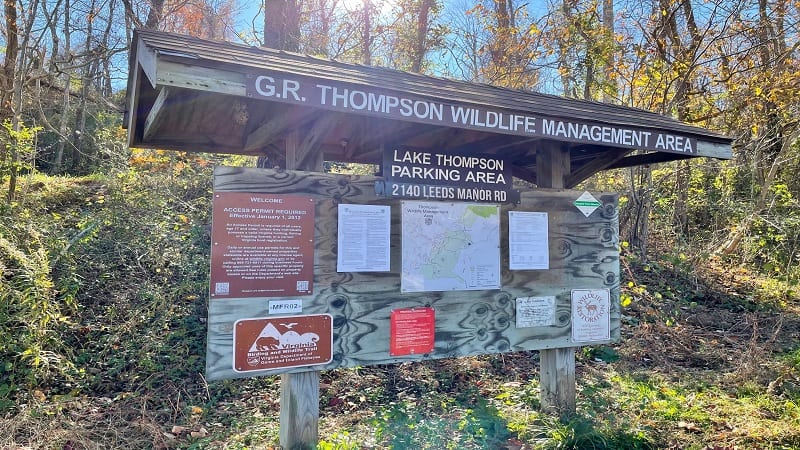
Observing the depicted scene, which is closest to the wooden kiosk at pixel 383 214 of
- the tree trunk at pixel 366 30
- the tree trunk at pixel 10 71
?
the tree trunk at pixel 10 71

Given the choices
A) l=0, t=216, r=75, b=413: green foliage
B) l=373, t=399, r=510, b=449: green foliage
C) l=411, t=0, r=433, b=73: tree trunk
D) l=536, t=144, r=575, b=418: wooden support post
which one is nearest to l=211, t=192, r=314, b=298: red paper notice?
l=373, t=399, r=510, b=449: green foliage

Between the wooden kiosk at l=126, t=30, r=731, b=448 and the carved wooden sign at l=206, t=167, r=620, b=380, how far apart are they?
0.5 inches

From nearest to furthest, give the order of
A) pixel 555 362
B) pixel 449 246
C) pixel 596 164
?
pixel 449 246 < pixel 555 362 < pixel 596 164

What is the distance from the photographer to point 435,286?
3904 millimetres

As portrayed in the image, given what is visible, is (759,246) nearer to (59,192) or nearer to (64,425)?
(64,425)

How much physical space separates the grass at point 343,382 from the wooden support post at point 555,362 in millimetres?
191

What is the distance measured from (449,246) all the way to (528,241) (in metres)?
0.73

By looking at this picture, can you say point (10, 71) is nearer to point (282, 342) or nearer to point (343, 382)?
point (343, 382)

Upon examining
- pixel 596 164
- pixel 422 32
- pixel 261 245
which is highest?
pixel 422 32

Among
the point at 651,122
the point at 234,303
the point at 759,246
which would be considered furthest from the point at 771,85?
the point at 234,303

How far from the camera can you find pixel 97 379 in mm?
5109

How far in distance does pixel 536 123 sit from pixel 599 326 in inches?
80.3

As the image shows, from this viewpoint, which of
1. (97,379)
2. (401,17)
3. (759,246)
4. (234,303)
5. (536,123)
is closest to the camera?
(234,303)

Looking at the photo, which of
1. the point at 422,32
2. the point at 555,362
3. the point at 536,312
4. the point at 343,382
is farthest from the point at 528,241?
the point at 422,32
